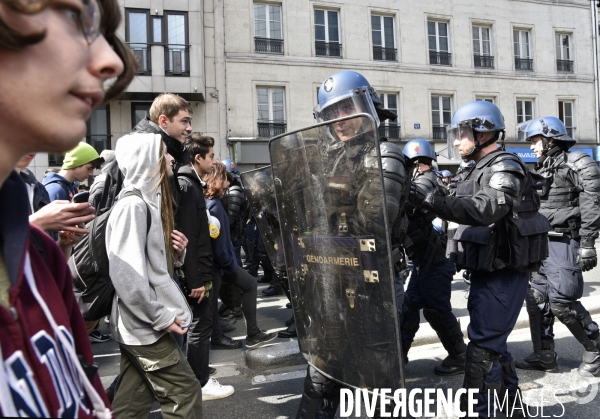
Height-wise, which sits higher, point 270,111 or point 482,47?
point 482,47

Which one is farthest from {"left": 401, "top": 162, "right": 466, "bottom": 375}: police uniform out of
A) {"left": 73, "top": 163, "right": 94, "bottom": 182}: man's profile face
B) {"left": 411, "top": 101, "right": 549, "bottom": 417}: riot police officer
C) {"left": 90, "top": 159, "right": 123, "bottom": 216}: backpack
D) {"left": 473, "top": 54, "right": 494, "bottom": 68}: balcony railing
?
{"left": 473, "top": 54, "right": 494, "bottom": 68}: balcony railing

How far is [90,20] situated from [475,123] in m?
2.93

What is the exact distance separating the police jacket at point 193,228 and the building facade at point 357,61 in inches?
541

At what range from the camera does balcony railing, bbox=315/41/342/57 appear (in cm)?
1870

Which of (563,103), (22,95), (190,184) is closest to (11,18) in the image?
(22,95)

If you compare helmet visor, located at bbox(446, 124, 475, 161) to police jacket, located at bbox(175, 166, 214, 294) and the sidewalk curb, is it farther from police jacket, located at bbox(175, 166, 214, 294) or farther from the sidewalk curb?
the sidewalk curb

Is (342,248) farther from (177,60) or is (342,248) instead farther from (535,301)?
(177,60)

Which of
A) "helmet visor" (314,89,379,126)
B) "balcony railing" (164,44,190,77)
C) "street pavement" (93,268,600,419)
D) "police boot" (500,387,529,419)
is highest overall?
"balcony railing" (164,44,190,77)

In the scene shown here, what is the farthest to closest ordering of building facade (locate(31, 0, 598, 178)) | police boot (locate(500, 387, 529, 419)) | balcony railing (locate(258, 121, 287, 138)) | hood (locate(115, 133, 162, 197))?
1. balcony railing (locate(258, 121, 287, 138))
2. building facade (locate(31, 0, 598, 178))
3. police boot (locate(500, 387, 529, 419))
4. hood (locate(115, 133, 162, 197))

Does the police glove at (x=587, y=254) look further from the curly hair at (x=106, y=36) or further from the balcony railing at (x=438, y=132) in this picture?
the balcony railing at (x=438, y=132)

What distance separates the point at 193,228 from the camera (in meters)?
3.19

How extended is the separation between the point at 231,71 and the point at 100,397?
17.7 m

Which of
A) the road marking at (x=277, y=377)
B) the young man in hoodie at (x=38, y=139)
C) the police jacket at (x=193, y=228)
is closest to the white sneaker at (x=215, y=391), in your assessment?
the road marking at (x=277, y=377)

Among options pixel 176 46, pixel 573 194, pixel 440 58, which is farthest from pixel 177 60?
pixel 573 194
